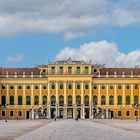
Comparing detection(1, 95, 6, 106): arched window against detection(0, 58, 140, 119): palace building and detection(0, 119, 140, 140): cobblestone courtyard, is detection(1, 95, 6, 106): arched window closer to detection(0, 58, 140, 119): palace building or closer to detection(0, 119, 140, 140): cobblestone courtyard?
detection(0, 58, 140, 119): palace building

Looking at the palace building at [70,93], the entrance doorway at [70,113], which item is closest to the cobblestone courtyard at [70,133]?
the palace building at [70,93]

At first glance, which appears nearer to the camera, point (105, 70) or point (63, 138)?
point (63, 138)

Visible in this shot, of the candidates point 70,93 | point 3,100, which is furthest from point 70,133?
point 3,100

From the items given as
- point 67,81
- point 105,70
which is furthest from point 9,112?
point 105,70

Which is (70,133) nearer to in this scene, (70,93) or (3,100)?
(70,93)

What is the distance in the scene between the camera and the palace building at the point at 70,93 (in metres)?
119

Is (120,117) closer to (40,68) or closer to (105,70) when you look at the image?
(105,70)

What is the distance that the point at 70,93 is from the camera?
395 ft

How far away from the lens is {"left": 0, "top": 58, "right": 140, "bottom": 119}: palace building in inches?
4697

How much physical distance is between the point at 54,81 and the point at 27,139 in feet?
283

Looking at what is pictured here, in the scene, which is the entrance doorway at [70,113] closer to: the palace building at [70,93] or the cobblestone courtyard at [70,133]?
the palace building at [70,93]

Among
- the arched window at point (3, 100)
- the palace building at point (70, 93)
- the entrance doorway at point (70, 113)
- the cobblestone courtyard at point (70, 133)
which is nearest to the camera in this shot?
the cobblestone courtyard at point (70, 133)

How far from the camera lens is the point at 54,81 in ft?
394

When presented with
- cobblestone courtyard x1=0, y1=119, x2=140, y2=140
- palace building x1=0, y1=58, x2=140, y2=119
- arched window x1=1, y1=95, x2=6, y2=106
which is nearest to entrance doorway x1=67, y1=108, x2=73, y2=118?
palace building x1=0, y1=58, x2=140, y2=119
